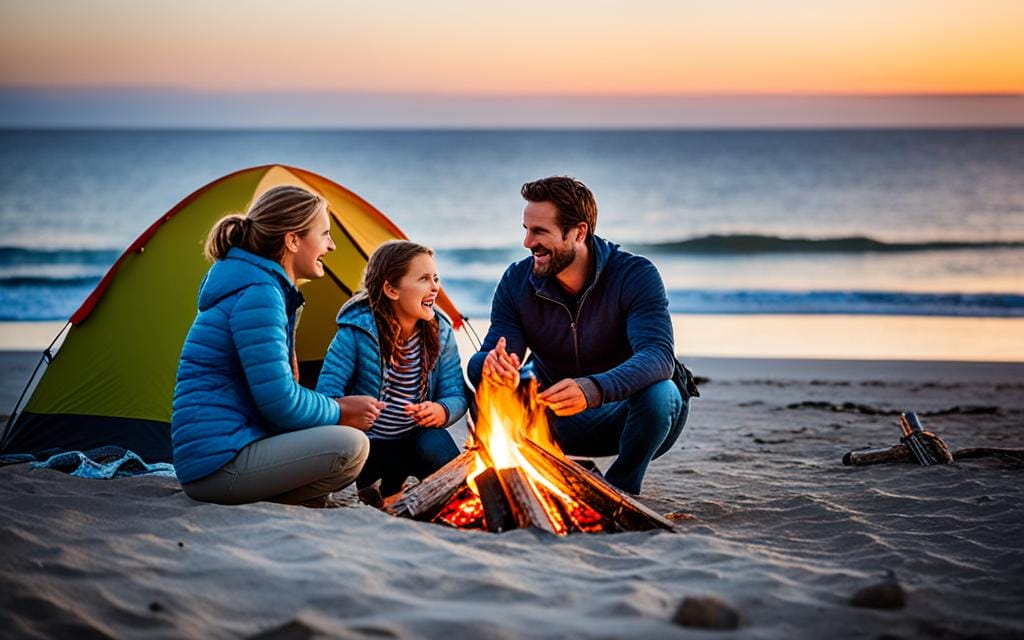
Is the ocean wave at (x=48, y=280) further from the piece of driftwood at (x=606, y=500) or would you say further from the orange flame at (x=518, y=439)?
the piece of driftwood at (x=606, y=500)

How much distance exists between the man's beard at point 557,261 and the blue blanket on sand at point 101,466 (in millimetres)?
2130

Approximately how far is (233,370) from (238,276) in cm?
39

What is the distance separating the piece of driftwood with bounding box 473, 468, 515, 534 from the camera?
14.4ft

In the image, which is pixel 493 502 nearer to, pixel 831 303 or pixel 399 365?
pixel 399 365

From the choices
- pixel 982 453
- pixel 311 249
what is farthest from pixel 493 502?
pixel 982 453

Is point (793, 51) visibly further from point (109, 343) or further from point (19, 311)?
point (109, 343)

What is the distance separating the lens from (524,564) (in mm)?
3822

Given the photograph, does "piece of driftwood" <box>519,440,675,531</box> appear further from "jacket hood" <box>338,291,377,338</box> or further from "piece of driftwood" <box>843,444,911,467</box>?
"piece of driftwood" <box>843,444,911,467</box>

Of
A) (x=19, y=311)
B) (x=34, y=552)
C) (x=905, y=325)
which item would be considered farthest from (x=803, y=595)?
(x=19, y=311)

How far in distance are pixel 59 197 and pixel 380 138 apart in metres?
37.7

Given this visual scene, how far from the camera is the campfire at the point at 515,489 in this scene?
4.43 metres

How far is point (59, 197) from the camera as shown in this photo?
34406 millimetres

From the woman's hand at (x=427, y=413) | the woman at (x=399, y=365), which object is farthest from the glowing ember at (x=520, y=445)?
the woman at (x=399, y=365)

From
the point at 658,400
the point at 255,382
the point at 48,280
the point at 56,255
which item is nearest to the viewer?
the point at 255,382
